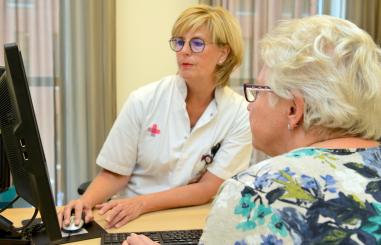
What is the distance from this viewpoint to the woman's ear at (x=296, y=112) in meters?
0.86

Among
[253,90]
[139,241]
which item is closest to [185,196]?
[139,241]

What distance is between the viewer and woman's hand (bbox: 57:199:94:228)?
1375mm

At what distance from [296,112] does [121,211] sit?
0.80 meters

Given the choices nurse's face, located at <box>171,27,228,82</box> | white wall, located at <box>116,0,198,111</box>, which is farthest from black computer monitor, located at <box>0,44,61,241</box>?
white wall, located at <box>116,0,198,111</box>

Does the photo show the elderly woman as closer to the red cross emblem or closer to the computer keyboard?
the computer keyboard

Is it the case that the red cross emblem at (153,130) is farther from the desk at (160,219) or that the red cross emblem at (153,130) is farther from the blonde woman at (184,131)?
the desk at (160,219)

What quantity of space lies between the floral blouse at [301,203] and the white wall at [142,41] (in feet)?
7.95

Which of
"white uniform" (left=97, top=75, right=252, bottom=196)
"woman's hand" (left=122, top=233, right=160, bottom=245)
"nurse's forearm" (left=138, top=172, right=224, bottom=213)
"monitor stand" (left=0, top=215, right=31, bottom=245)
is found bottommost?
"nurse's forearm" (left=138, top=172, right=224, bottom=213)

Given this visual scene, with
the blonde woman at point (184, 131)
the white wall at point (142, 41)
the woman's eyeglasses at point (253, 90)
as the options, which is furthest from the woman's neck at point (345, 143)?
the white wall at point (142, 41)

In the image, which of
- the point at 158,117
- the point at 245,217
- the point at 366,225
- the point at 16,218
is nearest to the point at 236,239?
the point at 245,217

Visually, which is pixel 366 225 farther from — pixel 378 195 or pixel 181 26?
pixel 181 26

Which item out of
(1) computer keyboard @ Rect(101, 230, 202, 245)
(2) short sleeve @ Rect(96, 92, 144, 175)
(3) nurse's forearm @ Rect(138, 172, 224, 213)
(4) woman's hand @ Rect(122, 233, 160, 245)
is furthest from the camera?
(2) short sleeve @ Rect(96, 92, 144, 175)

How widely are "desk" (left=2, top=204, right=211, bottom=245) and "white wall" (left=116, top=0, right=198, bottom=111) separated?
167 centimetres

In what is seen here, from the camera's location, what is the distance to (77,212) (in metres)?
1.43
